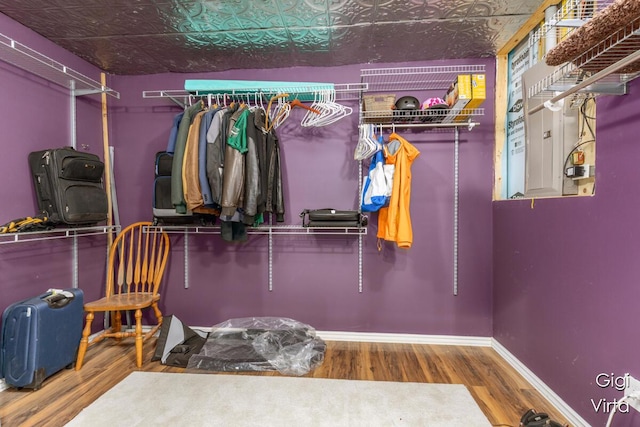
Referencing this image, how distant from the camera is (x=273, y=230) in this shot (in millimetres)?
2656

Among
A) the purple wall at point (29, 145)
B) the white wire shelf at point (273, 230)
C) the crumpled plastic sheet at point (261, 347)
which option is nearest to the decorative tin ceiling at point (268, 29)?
the purple wall at point (29, 145)

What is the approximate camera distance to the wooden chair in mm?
2170

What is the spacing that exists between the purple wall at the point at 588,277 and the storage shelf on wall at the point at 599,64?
0.10 m

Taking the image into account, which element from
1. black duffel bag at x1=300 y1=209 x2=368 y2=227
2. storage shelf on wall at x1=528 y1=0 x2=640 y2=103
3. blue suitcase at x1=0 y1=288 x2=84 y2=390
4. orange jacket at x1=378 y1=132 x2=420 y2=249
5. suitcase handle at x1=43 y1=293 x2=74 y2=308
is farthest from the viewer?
black duffel bag at x1=300 y1=209 x2=368 y2=227

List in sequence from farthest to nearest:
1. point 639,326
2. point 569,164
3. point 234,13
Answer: point 234,13
point 569,164
point 639,326

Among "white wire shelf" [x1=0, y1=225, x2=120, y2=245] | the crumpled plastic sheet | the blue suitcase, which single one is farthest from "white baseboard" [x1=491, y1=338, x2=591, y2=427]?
"white wire shelf" [x1=0, y1=225, x2=120, y2=245]

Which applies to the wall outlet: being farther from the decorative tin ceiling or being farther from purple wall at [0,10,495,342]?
the decorative tin ceiling

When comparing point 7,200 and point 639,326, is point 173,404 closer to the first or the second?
point 7,200

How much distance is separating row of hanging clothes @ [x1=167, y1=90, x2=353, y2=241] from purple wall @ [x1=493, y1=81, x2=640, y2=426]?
68.5 inches

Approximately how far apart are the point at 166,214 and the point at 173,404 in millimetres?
1361

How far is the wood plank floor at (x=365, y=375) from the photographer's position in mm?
1706

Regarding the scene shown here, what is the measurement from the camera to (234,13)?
6.35 ft

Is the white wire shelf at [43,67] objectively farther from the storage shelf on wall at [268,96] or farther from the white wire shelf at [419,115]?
Result: the white wire shelf at [419,115]

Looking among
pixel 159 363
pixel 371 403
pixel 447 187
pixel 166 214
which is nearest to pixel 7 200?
pixel 166 214
